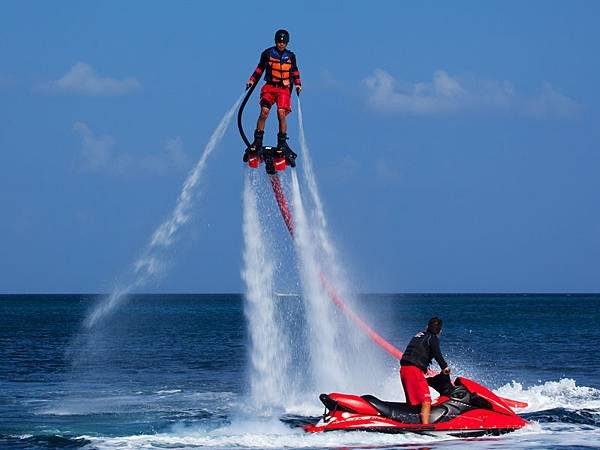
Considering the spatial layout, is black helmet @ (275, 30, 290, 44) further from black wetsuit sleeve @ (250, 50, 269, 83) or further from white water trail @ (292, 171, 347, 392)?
white water trail @ (292, 171, 347, 392)

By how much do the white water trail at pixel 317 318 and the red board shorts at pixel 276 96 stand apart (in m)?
2.17

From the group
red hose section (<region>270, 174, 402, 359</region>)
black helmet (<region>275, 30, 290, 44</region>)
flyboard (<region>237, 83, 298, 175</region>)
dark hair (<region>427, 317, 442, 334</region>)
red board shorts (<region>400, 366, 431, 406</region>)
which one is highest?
black helmet (<region>275, 30, 290, 44</region>)

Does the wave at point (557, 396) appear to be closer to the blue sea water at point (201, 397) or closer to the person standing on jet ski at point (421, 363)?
the blue sea water at point (201, 397)

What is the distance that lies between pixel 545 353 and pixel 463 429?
28.6 meters

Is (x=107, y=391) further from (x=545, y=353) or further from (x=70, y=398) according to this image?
(x=545, y=353)

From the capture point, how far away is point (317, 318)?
75.4 ft

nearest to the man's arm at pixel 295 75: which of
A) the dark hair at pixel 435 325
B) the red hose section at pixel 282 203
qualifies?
the red hose section at pixel 282 203

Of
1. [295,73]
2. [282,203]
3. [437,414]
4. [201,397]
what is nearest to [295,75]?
[295,73]

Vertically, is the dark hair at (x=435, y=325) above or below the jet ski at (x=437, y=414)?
above

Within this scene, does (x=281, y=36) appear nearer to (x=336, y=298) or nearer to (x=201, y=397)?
(x=336, y=298)

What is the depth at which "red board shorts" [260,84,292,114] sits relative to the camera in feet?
64.8

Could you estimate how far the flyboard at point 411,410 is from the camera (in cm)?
1922

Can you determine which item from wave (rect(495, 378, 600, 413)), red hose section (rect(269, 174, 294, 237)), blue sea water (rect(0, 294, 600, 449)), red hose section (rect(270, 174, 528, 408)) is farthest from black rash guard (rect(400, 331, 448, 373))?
wave (rect(495, 378, 600, 413))

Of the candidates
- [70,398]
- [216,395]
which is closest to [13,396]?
[70,398]
